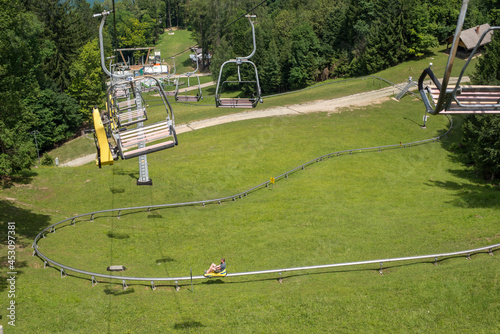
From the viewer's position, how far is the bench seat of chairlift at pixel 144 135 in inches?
785

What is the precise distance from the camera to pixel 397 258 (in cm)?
2117

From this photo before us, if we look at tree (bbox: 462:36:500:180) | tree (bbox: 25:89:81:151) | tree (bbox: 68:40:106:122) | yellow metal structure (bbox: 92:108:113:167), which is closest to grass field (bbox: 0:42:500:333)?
tree (bbox: 462:36:500:180)

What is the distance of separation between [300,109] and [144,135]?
4131cm

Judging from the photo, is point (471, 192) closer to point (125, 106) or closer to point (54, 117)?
point (125, 106)

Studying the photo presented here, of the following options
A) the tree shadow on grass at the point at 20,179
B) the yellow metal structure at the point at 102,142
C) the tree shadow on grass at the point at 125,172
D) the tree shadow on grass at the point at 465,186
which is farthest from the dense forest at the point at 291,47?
the yellow metal structure at the point at 102,142

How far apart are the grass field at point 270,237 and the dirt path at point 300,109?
748 centimetres

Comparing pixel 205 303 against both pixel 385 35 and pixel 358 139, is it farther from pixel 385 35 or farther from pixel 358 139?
pixel 385 35

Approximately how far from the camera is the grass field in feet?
57.2

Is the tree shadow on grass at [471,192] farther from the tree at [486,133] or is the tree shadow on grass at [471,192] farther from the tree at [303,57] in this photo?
the tree at [303,57]

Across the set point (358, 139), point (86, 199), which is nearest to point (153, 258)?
point (86, 199)

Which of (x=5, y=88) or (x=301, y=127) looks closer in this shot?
(x=5, y=88)

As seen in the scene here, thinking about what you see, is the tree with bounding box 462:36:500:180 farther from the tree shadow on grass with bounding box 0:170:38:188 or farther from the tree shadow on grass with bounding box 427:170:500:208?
the tree shadow on grass with bounding box 0:170:38:188

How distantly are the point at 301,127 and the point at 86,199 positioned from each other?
27.5 metres

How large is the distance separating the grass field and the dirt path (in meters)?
7.48
